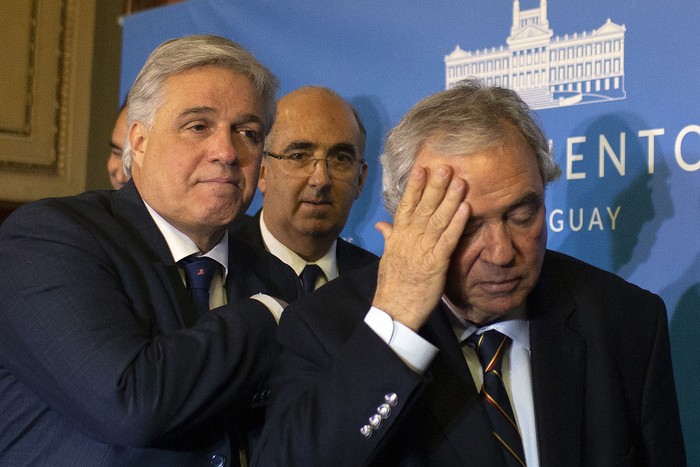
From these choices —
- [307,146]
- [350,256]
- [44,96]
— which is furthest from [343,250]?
[44,96]

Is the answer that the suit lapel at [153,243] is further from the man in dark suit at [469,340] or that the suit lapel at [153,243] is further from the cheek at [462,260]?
the cheek at [462,260]

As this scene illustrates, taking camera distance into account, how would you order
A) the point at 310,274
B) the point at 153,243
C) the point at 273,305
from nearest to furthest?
the point at 273,305
the point at 153,243
the point at 310,274

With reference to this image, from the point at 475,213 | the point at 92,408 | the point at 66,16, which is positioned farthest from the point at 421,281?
the point at 66,16

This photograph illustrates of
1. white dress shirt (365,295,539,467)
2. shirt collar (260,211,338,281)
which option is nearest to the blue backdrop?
shirt collar (260,211,338,281)

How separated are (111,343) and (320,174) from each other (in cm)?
159

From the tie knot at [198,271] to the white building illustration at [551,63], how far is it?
1088 millimetres

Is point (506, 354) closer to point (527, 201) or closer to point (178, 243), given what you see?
point (527, 201)

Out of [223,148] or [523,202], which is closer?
[523,202]

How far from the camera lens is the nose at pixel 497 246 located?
185 cm

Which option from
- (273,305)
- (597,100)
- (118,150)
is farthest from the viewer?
(118,150)

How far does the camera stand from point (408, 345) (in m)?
1.72

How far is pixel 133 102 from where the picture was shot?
2275 millimetres

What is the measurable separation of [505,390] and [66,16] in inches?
146

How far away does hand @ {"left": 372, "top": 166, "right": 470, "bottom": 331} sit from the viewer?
1.75 m
